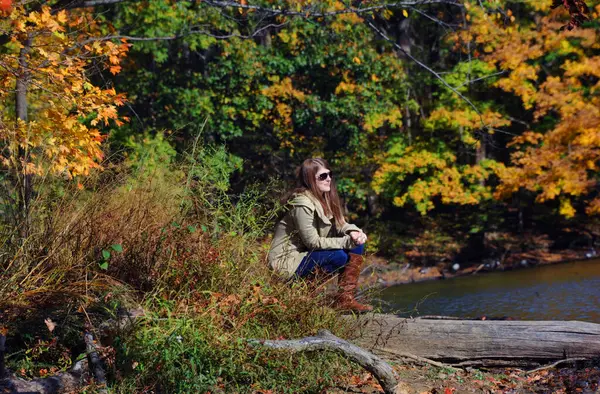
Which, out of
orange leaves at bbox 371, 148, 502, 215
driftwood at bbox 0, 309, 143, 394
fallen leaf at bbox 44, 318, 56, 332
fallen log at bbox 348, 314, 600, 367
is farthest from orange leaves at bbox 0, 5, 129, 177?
orange leaves at bbox 371, 148, 502, 215

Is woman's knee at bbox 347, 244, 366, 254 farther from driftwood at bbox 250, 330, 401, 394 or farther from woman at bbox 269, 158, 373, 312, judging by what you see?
driftwood at bbox 250, 330, 401, 394

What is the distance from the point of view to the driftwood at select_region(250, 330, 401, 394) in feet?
14.0

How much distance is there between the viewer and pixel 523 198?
1931 cm

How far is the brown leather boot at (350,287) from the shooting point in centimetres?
521

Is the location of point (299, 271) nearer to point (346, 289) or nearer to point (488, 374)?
point (346, 289)

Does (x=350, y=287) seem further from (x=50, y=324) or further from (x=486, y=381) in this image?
(x=50, y=324)

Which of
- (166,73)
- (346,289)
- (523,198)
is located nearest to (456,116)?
(523,198)

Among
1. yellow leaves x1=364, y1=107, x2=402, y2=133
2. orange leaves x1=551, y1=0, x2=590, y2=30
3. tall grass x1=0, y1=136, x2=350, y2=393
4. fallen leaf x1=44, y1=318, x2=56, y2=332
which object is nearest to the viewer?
tall grass x1=0, y1=136, x2=350, y2=393

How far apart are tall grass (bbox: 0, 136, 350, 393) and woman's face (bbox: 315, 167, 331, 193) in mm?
610

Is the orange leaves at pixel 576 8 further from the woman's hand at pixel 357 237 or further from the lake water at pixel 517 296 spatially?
the lake water at pixel 517 296

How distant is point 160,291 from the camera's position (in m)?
4.69

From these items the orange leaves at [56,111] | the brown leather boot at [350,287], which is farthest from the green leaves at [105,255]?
the brown leather boot at [350,287]

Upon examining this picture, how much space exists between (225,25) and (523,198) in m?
9.72

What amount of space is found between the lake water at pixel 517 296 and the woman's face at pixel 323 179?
986 millimetres
